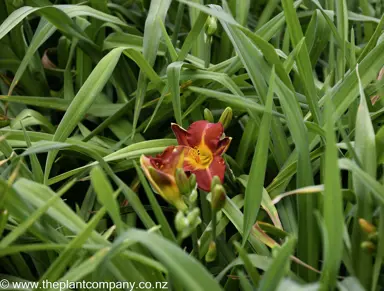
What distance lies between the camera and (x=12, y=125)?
0.95 meters

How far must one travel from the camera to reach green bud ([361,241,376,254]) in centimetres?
62

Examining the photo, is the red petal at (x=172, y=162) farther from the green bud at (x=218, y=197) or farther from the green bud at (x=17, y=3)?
the green bud at (x=17, y=3)

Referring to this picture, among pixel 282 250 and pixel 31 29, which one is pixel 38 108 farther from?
pixel 282 250

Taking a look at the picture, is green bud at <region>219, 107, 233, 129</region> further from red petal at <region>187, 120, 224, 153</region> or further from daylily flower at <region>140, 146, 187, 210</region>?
daylily flower at <region>140, 146, 187, 210</region>

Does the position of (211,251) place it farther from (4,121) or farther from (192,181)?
(4,121)

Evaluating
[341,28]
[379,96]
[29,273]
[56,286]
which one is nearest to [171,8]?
[341,28]

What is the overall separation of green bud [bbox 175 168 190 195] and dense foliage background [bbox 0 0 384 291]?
0.11 feet

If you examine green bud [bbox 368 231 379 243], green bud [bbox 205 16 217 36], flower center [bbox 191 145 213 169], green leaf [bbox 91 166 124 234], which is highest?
green bud [bbox 205 16 217 36]

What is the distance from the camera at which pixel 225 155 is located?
0.86 metres

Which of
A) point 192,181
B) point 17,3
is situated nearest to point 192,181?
point 192,181

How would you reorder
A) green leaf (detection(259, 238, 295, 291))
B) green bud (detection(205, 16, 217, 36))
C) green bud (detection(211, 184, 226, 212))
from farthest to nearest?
1. green bud (detection(205, 16, 217, 36))
2. green bud (detection(211, 184, 226, 212))
3. green leaf (detection(259, 238, 295, 291))

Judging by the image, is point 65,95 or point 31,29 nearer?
point 65,95

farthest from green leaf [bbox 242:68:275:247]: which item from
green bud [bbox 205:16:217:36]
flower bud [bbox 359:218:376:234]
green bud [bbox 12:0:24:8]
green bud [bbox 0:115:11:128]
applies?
green bud [bbox 12:0:24:8]

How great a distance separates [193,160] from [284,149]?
156 millimetres
